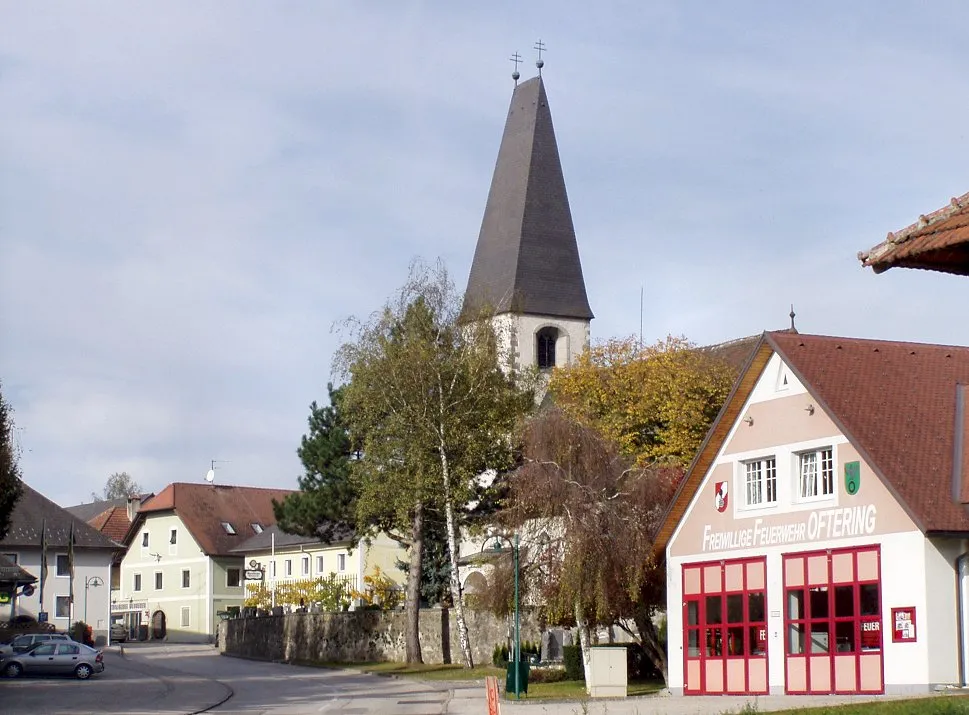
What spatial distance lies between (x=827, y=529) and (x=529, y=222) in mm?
47936

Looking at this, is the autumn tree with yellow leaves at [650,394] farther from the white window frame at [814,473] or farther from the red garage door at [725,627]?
the white window frame at [814,473]

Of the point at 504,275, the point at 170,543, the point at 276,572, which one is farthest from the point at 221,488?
the point at 504,275

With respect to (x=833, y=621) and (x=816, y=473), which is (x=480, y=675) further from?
(x=833, y=621)

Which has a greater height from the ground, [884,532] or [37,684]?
[884,532]

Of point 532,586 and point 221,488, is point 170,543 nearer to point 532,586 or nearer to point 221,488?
point 221,488

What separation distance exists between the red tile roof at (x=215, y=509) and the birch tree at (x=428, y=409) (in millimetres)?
46936

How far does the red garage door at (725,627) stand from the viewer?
3431cm

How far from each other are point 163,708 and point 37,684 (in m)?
13.9

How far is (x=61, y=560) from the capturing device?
88.5m

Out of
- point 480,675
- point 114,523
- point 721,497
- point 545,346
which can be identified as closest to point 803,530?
point 721,497

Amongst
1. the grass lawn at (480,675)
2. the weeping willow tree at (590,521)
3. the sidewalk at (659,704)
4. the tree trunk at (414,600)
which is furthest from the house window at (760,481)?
the tree trunk at (414,600)

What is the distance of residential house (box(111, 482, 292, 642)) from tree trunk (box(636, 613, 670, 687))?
5649 cm

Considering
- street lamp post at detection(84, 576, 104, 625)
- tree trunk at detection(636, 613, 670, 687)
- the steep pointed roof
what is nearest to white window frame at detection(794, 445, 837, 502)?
tree trunk at detection(636, 613, 670, 687)

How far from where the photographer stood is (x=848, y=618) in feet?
103
